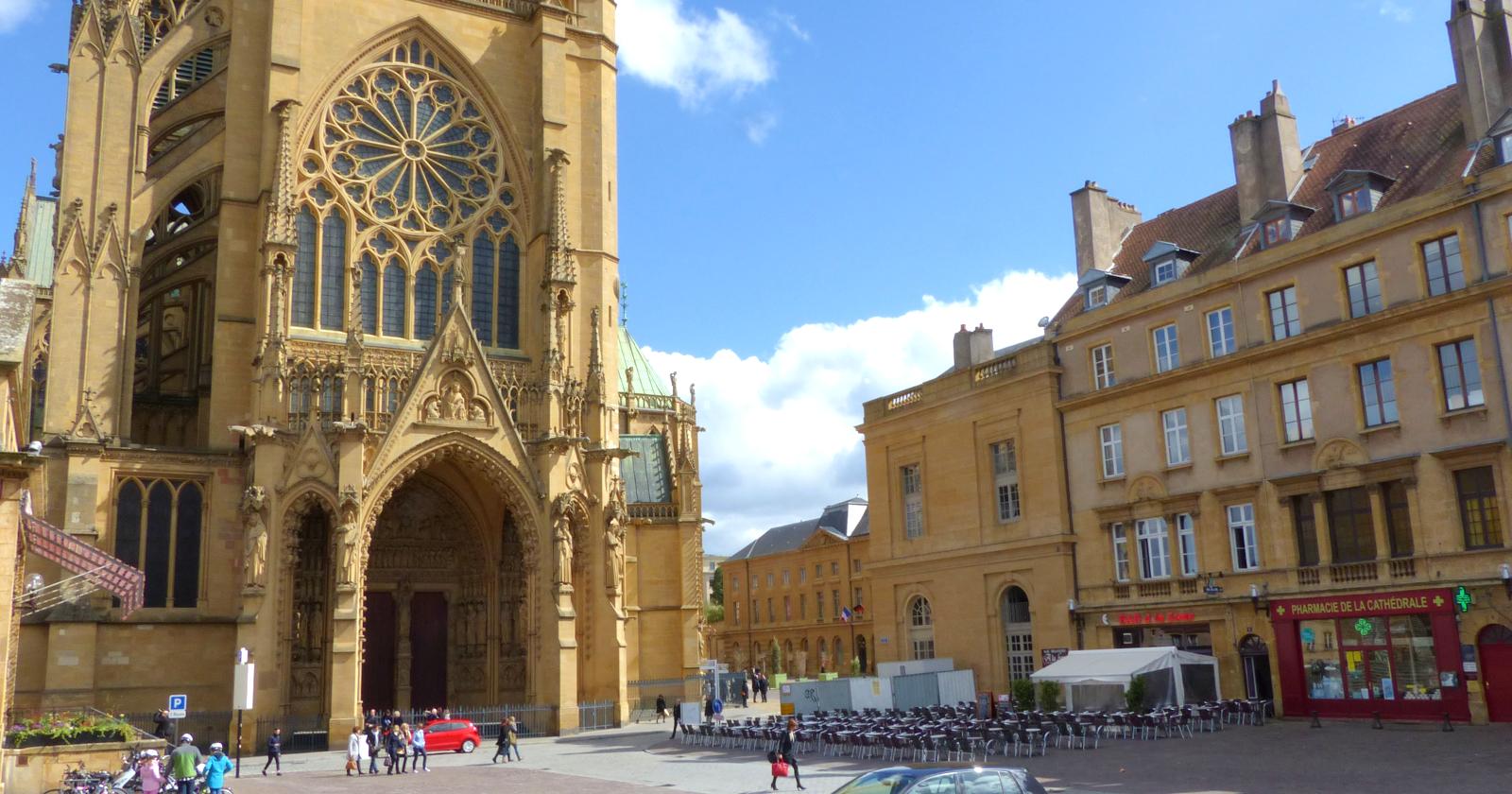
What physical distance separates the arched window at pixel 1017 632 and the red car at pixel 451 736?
15840mm

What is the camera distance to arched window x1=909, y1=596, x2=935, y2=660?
132ft

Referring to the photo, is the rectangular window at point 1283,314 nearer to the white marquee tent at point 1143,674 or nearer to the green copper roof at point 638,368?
the white marquee tent at point 1143,674

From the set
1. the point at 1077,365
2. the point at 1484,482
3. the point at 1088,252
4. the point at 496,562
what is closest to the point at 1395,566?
the point at 1484,482

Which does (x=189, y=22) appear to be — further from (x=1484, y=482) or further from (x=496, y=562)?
(x=1484, y=482)

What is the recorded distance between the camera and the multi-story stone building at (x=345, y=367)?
31859mm

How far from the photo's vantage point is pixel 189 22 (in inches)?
1435

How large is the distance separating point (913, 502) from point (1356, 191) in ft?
56.2

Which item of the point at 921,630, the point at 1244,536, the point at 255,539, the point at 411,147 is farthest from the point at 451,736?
the point at 1244,536

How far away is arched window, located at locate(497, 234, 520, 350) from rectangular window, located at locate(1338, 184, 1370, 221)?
23.8 metres

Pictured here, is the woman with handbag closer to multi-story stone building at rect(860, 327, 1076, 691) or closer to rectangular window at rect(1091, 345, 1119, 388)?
multi-story stone building at rect(860, 327, 1076, 691)

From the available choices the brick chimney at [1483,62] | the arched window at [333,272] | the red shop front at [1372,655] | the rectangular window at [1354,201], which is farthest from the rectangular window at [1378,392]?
the arched window at [333,272]

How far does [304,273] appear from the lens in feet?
117

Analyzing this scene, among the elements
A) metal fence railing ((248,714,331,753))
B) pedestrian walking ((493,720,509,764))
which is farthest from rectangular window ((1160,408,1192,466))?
metal fence railing ((248,714,331,753))

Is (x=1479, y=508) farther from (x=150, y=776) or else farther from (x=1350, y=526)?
(x=150, y=776)
